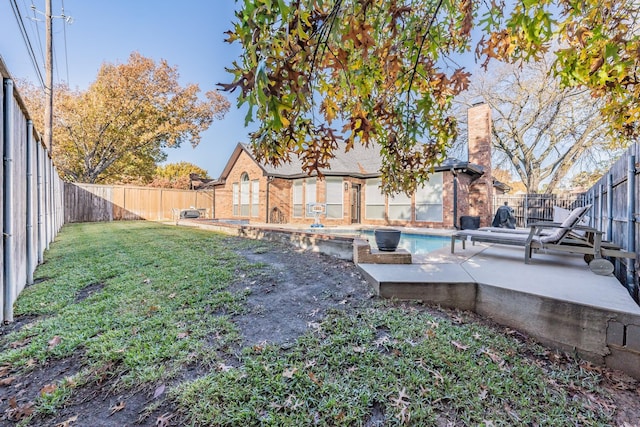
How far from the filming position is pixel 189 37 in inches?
548

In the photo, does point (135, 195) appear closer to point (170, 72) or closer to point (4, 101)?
point (170, 72)

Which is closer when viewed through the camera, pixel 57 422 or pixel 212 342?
pixel 57 422

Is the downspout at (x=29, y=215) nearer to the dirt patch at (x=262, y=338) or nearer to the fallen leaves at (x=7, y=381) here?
the dirt patch at (x=262, y=338)

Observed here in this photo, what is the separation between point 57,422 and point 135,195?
19.8 meters

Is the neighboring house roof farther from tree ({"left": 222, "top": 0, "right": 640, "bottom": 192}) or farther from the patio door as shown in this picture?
tree ({"left": 222, "top": 0, "right": 640, "bottom": 192})

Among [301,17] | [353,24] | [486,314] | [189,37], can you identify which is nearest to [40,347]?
[301,17]

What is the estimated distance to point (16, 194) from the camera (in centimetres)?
370

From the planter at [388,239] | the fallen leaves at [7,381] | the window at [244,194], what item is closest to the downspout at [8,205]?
the fallen leaves at [7,381]

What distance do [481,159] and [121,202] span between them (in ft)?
69.1

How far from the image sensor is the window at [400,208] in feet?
48.1

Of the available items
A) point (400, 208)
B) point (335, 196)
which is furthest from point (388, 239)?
point (335, 196)

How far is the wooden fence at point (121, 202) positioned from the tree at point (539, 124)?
21.3 m

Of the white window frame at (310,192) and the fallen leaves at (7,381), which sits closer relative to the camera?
the fallen leaves at (7,381)

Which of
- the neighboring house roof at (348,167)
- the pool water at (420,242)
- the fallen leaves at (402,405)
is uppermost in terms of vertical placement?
the neighboring house roof at (348,167)
